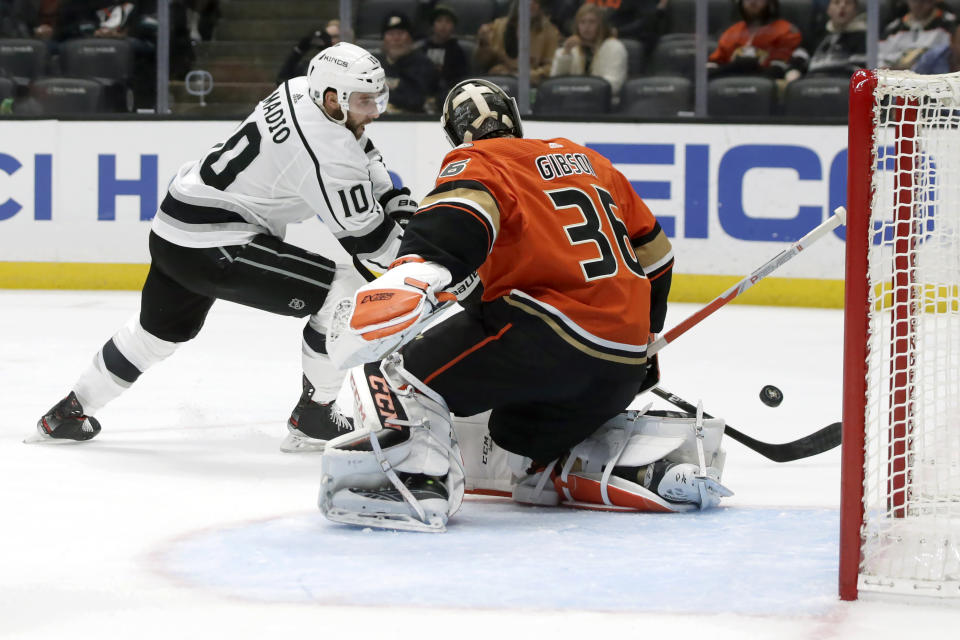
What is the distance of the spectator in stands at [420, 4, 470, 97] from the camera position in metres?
6.87

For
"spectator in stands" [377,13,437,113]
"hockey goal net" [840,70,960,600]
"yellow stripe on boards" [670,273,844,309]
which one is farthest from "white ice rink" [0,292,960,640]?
"spectator in stands" [377,13,437,113]

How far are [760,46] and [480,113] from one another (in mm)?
4299

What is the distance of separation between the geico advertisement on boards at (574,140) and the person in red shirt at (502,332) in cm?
377

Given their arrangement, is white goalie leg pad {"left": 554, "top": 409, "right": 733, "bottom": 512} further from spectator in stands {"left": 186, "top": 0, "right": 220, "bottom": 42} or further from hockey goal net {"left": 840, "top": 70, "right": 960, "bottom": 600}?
spectator in stands {"left": 186, "top": 0, "right": 220, "bottom": 42}

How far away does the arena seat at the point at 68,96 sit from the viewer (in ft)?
22.6

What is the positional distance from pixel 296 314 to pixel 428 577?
131cm

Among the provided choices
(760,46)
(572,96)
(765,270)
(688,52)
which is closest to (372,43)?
(572,96)

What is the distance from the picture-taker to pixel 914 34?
627cm

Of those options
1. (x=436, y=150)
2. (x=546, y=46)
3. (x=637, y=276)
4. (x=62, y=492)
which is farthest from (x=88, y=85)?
(x=637, y=276)

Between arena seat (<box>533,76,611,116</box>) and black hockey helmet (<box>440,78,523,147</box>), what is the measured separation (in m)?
3.99

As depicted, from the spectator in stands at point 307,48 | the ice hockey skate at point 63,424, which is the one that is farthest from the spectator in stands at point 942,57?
the ice hockey skate at point 63,424

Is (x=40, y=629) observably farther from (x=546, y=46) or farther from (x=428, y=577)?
(x=546, y=46)

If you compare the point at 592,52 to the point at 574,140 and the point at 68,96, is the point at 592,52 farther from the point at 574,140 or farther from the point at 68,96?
the point at 68,96

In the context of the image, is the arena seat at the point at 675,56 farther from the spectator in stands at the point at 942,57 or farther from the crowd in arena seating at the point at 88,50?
the crowd in arena seating at the point at 88,50
